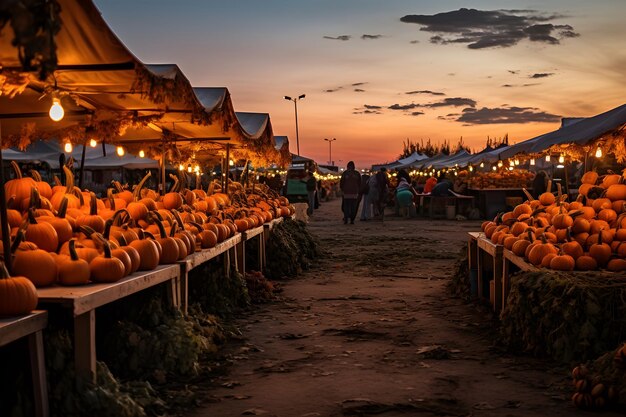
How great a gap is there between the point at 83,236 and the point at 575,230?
5.16 m

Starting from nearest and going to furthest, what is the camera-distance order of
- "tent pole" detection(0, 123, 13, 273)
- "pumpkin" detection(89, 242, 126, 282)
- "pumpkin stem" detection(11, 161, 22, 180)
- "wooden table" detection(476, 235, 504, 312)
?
"tent pole" detection(0, 123, 13, 273), "pumpkin" detection(89, 242, 126, 282), "pumpkin stem" detection(11, 161, 22, 180), "wooden table" detection(476, 235, 504, 312)

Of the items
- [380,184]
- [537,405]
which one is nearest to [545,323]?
[537,405]

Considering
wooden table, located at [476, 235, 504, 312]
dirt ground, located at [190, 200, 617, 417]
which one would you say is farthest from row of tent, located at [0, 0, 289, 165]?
wooden table, located at [476, 235, 504, 312]

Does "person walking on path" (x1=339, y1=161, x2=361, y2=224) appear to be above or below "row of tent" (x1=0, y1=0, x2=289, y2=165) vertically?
below

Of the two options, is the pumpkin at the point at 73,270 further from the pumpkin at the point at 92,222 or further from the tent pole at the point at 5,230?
the pumpkin at the point at 92,222

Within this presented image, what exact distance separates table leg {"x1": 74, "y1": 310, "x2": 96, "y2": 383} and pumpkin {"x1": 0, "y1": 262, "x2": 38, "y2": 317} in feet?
1.28

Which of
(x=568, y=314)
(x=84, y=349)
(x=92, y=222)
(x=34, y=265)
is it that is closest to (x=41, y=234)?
(x=34, y=265)

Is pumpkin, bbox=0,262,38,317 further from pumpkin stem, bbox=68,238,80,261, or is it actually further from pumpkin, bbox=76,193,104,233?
pumpkin, bbox=76,193,104,233

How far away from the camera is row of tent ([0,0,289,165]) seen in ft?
16.3

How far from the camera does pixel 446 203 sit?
30719 mm

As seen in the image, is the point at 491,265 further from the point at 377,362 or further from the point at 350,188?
the point at 350,188

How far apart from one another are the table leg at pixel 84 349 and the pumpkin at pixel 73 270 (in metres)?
0.60

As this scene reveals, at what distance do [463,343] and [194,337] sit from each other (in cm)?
284

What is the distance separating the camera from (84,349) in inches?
189
